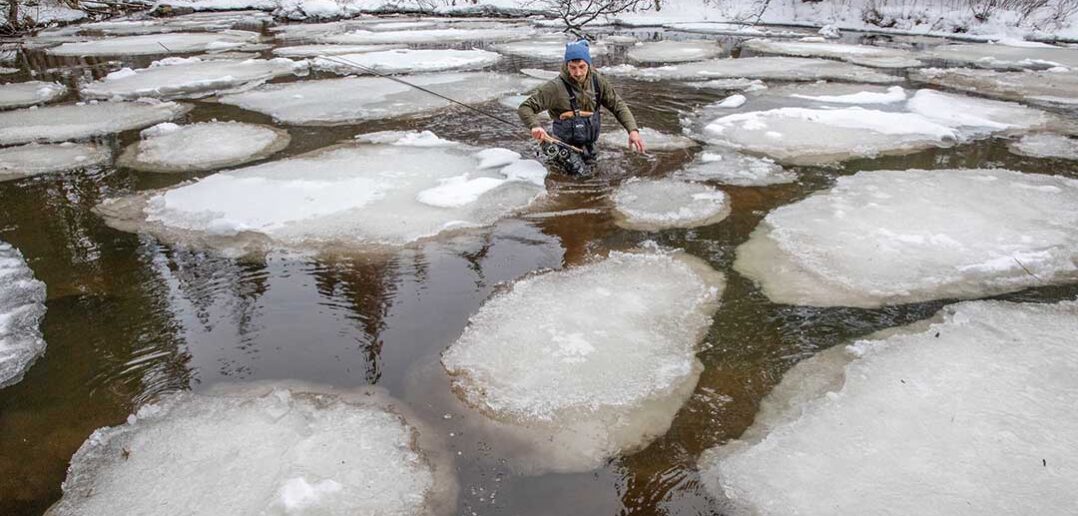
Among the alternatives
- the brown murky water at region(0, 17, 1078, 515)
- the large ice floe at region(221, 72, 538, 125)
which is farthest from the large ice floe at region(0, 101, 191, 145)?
the brown murky water at region(0, 17, 1078, 515)

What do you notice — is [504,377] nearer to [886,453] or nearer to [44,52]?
[886,453]

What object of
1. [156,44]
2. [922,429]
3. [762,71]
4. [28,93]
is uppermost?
[156,44]

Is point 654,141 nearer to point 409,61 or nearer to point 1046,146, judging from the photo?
point 1046,146

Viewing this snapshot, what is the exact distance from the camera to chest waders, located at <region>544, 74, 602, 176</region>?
584 centimetres

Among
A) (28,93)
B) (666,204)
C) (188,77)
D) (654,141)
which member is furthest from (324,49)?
(666,204)

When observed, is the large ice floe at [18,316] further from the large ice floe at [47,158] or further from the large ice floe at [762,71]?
the large ice floe at [762,71]

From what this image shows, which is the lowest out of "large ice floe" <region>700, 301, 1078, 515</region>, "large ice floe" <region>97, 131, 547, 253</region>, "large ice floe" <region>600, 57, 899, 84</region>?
"large ice floe" <region>700, 301, 1078, 515</region>

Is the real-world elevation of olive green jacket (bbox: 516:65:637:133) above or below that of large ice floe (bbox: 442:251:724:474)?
above

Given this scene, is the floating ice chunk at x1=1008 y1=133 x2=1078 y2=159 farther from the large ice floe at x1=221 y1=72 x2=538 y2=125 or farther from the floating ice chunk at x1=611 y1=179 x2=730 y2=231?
the large ice floe at x1=221 y1=72 x2=538 y2=125

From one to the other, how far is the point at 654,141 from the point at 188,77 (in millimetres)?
8661

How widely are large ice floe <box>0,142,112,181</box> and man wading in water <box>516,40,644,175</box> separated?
463 centimetres

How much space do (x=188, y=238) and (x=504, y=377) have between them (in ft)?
9.82

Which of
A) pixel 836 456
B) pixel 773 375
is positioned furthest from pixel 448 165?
pixel 836 456

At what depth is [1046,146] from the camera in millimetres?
6629
